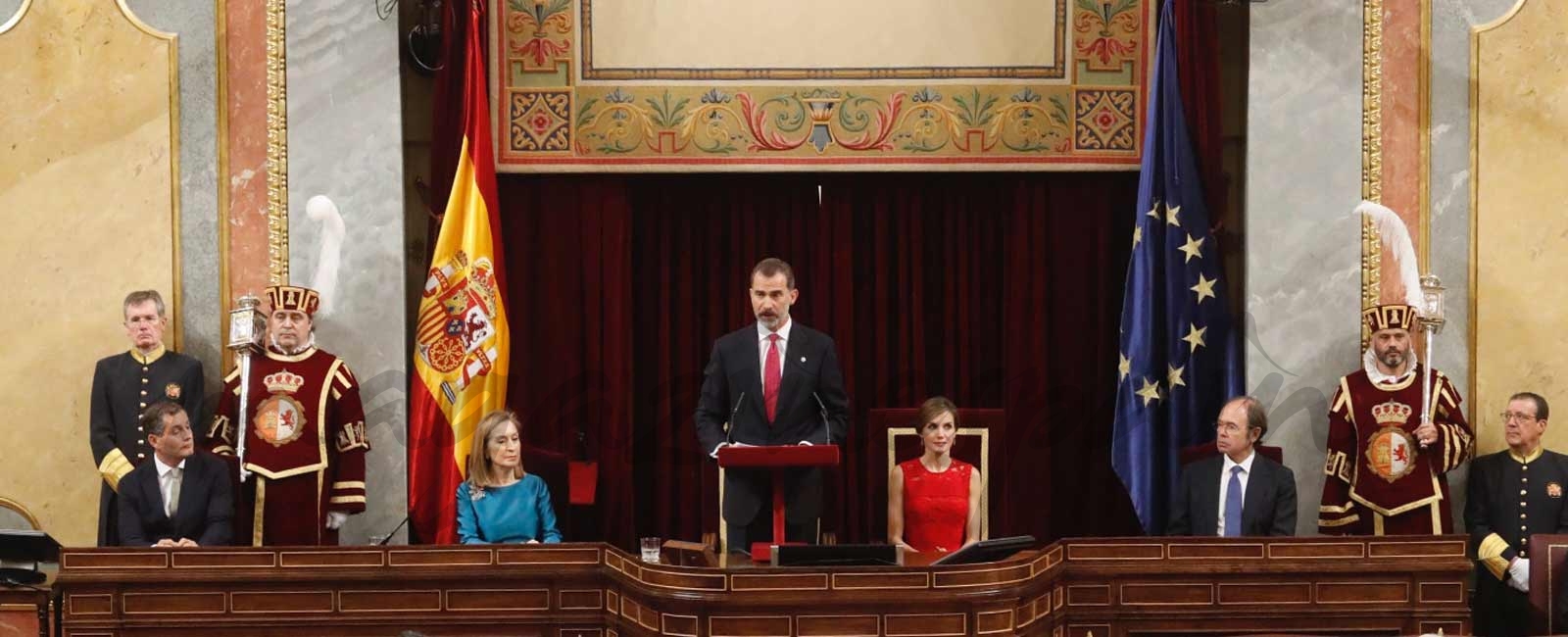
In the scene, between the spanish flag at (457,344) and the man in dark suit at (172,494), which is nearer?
the man in dark suit at (172,494)

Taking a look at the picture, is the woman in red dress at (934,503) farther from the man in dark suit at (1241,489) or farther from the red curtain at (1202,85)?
the red curtain at (1202,85)

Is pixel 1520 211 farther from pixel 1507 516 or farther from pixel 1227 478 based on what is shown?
pixel 1227 478

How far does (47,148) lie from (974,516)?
13.2 ft

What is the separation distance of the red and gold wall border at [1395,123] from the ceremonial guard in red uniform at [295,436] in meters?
4.09

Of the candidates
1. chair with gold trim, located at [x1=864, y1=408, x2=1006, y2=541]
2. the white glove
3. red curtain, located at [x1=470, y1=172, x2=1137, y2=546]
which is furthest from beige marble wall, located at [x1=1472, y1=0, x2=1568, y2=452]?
chair with gold trim, located at [x1=864, y1=408, x2=1006, y2=541]

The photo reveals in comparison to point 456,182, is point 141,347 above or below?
below

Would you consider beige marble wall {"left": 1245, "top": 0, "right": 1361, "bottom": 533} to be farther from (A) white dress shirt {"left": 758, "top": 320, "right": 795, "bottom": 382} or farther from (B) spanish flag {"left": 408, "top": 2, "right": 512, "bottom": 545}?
(B) spanish flag {"left": 408, "top": 2, "right": 512, "bottom": 545}

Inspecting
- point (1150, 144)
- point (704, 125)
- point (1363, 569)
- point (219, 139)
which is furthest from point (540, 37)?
point (1363, 569)

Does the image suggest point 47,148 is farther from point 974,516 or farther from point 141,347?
point 974,516

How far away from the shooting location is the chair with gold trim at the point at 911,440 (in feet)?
25.4

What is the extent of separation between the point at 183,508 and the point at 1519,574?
16.1 ft

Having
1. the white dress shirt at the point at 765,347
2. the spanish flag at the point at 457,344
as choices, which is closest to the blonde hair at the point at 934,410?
the white dress shirt at the point at 765,347

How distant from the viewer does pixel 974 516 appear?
733 centimetres

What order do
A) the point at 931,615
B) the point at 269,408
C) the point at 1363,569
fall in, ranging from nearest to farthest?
1. the point at 931,615
2. the point at 1363,569
3. the point at 269,408
